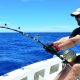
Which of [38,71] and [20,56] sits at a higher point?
[38,71]

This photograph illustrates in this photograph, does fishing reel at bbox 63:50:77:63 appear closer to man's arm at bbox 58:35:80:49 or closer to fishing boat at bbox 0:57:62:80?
man's arm at bbox 58:35:80:49

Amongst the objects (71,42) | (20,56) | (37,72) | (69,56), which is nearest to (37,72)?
(37,72)

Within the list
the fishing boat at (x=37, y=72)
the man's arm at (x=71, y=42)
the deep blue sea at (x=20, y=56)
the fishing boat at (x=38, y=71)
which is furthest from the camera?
the deep blue sea at (x=20, y=56)

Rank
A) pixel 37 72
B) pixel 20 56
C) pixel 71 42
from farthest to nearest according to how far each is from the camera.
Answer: pixel 20 56, pixel 37 72, pixel 71 42

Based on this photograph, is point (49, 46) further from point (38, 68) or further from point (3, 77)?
point (38, 68)

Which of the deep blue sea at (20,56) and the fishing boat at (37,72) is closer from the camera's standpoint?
the fishing boat at (37,72)

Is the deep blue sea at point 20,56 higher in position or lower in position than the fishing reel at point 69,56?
lower

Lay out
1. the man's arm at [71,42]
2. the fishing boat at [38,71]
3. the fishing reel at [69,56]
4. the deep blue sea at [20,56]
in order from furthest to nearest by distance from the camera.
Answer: the deep blue sea at [20,56], the fishing boat at [38,71], the fishing reel at [69,56], the man's arm at [71,42]

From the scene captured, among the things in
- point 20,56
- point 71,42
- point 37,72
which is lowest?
point 20,56

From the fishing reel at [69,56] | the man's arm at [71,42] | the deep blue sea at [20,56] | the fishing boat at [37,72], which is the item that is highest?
the man's arm at [71,42]

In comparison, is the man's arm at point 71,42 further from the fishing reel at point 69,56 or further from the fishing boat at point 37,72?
the fishing boat at point 37,72

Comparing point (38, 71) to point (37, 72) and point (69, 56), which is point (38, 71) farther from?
point (69, 56)

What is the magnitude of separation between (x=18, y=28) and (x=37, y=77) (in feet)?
6.40

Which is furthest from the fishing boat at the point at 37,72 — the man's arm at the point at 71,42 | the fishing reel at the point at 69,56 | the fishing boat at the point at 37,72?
the man's arm at the point at 71,42
